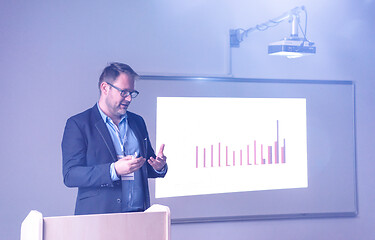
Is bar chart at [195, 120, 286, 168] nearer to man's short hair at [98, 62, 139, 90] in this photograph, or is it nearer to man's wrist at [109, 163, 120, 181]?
man's short hair at [98, 62, 139, 90]

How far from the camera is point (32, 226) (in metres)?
1.52

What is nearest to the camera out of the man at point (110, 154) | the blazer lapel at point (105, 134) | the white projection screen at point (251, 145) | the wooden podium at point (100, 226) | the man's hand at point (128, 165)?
the wooden podium at point (100, 226)

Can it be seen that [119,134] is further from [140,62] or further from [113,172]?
[140,62]

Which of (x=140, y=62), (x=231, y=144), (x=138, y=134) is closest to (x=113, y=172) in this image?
(x=138, y=134)

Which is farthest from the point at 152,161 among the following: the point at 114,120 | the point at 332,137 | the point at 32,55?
the point at 332,137

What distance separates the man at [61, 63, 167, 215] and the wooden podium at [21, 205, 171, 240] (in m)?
0.60

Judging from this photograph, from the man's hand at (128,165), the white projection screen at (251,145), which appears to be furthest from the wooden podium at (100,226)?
the white projection screen at (251,145)

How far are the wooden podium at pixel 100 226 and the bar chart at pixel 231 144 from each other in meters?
2.25

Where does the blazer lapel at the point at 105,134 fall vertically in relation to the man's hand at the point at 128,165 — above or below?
above

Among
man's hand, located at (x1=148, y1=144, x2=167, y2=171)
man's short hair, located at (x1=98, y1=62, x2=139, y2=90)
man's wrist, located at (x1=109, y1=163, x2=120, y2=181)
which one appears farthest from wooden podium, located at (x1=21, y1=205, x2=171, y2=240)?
man's short hair, located at (x1=98, y1=62, x2=139, y2=90)

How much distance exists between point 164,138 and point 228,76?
0.79m

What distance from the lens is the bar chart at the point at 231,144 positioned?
404cm

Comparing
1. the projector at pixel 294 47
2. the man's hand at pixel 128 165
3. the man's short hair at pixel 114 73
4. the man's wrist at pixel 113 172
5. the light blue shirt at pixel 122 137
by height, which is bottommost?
the man's wrist at pixel 113 172

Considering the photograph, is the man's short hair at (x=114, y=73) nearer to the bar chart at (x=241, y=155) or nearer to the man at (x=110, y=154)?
the man at (x=110, y=154)
